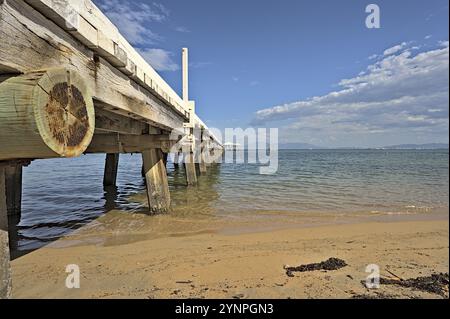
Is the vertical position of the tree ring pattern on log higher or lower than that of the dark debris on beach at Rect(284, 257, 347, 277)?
higher

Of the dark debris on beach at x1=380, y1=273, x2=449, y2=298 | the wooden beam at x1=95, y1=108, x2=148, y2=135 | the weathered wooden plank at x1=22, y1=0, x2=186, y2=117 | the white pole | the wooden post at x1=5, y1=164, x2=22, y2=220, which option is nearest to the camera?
the weathered wooden plank at x1=22, y1=0, x2=186, y2=117

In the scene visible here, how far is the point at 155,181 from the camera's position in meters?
6.92

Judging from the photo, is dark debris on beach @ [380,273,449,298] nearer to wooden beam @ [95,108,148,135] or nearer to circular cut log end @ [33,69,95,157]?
circular cut log end @ [33,69,95,157]

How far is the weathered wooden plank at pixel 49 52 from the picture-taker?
1629 millimetres

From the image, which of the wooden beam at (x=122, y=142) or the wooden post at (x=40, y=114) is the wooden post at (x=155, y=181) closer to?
the wooden beam at (x=122, y=142)

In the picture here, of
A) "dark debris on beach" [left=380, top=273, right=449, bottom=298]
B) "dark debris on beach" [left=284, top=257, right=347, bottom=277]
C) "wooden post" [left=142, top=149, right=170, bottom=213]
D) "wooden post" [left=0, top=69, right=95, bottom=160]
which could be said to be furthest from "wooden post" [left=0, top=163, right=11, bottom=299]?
"wooden post" [left=142, top=149, right=170, bottom=213]

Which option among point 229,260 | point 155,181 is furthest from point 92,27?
point 155,181

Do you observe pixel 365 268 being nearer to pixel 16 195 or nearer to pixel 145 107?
pixel 145 107

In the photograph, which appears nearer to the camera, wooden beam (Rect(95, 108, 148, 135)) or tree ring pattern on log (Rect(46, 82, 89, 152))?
tree ring pattern on log (Rect(46, 82, 89, 152))

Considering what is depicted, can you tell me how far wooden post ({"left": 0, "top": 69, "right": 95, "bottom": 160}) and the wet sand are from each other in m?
1.94

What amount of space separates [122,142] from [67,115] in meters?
4.58

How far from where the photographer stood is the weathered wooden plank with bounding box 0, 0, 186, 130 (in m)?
1.63
